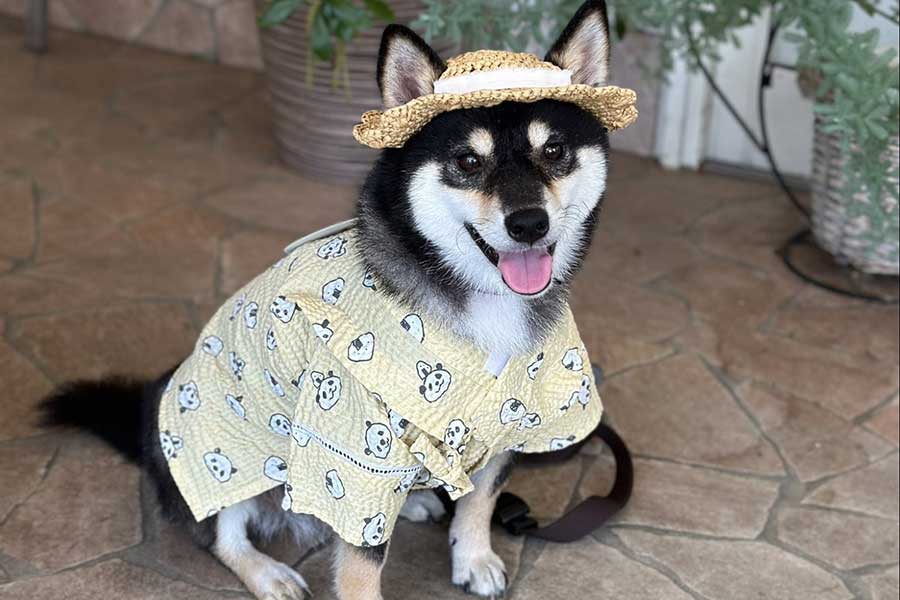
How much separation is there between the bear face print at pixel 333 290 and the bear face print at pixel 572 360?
1.35 feet

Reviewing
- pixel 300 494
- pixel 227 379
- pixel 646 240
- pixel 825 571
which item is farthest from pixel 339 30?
pixel 825 571

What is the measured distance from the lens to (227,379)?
1.98m

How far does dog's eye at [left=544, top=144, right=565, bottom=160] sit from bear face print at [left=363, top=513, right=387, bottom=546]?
2.05ft

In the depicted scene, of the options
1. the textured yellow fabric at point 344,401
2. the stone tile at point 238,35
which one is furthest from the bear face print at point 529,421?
the stone tile at point 238,35

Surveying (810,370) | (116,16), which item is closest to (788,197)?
(810,370)

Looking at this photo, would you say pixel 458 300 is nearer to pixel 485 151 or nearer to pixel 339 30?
pixel 485 151

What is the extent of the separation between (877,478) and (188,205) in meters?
2.17

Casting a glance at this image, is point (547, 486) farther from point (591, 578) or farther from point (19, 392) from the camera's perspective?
point (19, 392)

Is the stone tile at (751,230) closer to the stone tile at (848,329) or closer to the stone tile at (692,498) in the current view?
the stone tile at (848,329)

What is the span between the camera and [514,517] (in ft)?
7.40

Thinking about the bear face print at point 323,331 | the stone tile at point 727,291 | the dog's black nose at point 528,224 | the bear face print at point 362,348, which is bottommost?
the stone tile at point 727,291

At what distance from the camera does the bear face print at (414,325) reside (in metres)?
1.76

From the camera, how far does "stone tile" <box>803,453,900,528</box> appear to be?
7.99 ft

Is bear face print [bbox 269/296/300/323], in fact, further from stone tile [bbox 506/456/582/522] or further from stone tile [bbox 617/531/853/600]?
stone tile [bbox 617/531/853/600]
